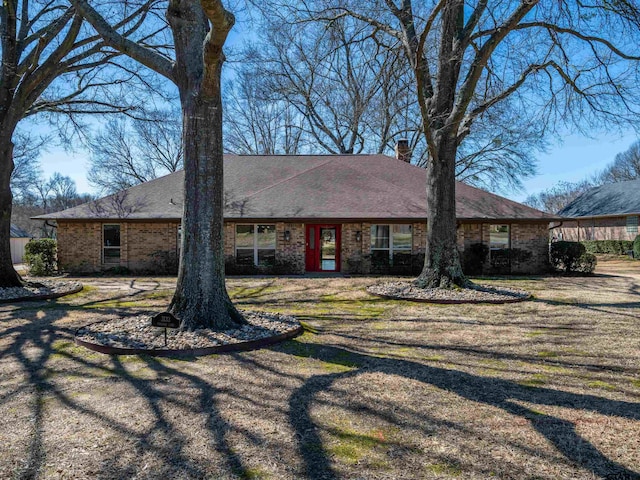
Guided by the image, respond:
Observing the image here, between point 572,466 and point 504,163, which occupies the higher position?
point 504,163

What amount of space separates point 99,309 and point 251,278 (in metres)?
6.65

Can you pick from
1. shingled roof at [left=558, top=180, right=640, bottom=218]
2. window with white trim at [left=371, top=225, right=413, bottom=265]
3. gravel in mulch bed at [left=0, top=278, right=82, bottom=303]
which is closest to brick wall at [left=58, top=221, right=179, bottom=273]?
gravel in mulch bed at [left=0, top=278, right=82, bottom=303]

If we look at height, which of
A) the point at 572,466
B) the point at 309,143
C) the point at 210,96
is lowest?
the point at 572,466

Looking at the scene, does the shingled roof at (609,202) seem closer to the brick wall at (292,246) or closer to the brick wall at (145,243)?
the brick wall at (292,246)

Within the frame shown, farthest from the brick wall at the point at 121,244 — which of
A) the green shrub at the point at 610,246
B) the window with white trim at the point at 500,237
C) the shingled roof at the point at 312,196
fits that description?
the green shrub at the point at 610,246

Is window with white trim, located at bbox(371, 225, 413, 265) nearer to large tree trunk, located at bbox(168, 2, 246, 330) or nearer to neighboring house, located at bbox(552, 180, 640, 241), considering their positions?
large tree trunk, located at bbox(168, 2, 246, 330)

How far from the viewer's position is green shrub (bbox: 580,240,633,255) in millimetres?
26570

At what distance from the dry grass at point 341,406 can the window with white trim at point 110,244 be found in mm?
9792

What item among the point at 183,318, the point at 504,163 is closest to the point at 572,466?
the point at 183,318

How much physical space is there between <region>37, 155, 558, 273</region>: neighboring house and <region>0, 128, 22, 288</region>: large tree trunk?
4.54 metres

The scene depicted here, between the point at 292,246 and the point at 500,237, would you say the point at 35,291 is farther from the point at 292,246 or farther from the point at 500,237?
the point at 500,237

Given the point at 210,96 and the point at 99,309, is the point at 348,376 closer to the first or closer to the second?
the point at 210,96

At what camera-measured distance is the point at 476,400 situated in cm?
416

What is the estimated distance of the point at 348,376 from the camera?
4.89m
